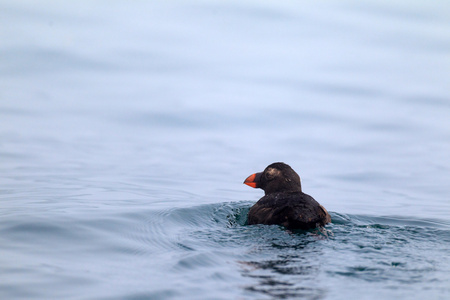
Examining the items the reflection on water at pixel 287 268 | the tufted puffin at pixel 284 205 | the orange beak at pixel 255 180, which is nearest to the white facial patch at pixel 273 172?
the tufted puffin at pixel 284 205

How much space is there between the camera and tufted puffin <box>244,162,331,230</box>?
6.01 metres

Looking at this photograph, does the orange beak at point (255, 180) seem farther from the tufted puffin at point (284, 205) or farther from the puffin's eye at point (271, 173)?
the puffin's eye at point (271, 173)

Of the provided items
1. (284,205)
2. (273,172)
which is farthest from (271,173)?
(284,205)

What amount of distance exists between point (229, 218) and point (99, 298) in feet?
13.7

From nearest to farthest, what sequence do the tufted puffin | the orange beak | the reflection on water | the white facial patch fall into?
1. the reflection on water
2. the tufted puffin
3. the white facial patch
4. the orange beak

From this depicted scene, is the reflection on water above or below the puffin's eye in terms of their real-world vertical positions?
below

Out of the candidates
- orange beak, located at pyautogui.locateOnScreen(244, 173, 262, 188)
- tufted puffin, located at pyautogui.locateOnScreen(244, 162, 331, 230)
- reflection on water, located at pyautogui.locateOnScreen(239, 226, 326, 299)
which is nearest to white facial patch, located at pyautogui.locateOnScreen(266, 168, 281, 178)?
tufted puffin, located at pyautogui.locateOnScreen(244, 162, 331, 230)

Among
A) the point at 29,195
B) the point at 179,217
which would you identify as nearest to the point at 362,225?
the point at 179,217

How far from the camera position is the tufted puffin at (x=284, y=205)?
6008 mm

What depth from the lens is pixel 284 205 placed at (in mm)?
6238

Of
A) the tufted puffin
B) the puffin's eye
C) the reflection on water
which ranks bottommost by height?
the reflection on water

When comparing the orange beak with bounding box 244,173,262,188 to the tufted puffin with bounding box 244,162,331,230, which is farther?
the orange beak with bounding box 244,173,262,188

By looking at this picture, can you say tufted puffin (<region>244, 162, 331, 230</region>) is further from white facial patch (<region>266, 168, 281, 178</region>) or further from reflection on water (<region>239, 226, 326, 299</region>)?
reflection on water (<region>239, 226, 326, 299</region>)

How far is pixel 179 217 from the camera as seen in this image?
724cm
